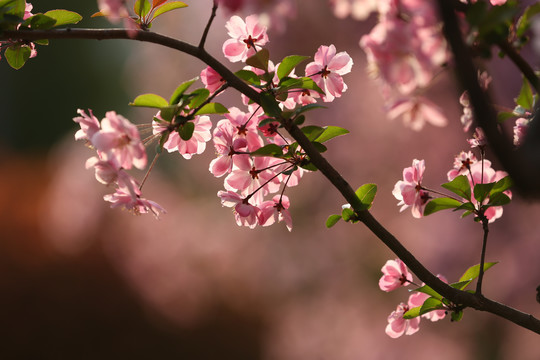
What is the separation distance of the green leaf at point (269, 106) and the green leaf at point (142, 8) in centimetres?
29

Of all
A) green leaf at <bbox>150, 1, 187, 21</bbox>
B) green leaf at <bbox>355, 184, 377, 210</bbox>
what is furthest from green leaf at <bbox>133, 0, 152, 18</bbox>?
green leaf at <bbox>355, 184, 377, 210</bbox>

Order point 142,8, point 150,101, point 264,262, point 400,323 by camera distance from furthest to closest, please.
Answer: point 264,262
point 400,323
point 142,8
point 150,101

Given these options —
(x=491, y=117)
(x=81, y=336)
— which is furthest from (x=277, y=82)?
(x=81, y=336)

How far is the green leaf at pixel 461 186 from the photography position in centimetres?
100

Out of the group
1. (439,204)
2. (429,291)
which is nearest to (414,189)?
(439,204)

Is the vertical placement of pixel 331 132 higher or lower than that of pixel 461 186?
higher

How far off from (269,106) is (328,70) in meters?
0.23

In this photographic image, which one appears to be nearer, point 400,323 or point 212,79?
point 212,79

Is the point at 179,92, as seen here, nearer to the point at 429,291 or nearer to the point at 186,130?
the point at 186,130

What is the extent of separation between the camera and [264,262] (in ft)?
18.0

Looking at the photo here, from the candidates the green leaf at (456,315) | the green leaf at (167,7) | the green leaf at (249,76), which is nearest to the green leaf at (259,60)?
the green leaf at (249,76)

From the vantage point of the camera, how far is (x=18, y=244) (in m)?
4.68

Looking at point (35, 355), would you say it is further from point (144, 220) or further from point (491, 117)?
point (491, 117)

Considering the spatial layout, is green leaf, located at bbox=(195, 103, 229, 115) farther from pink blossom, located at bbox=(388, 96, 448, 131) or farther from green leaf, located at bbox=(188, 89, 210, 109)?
pink blossom, located at bbox=(388, 96, 448, 131)
